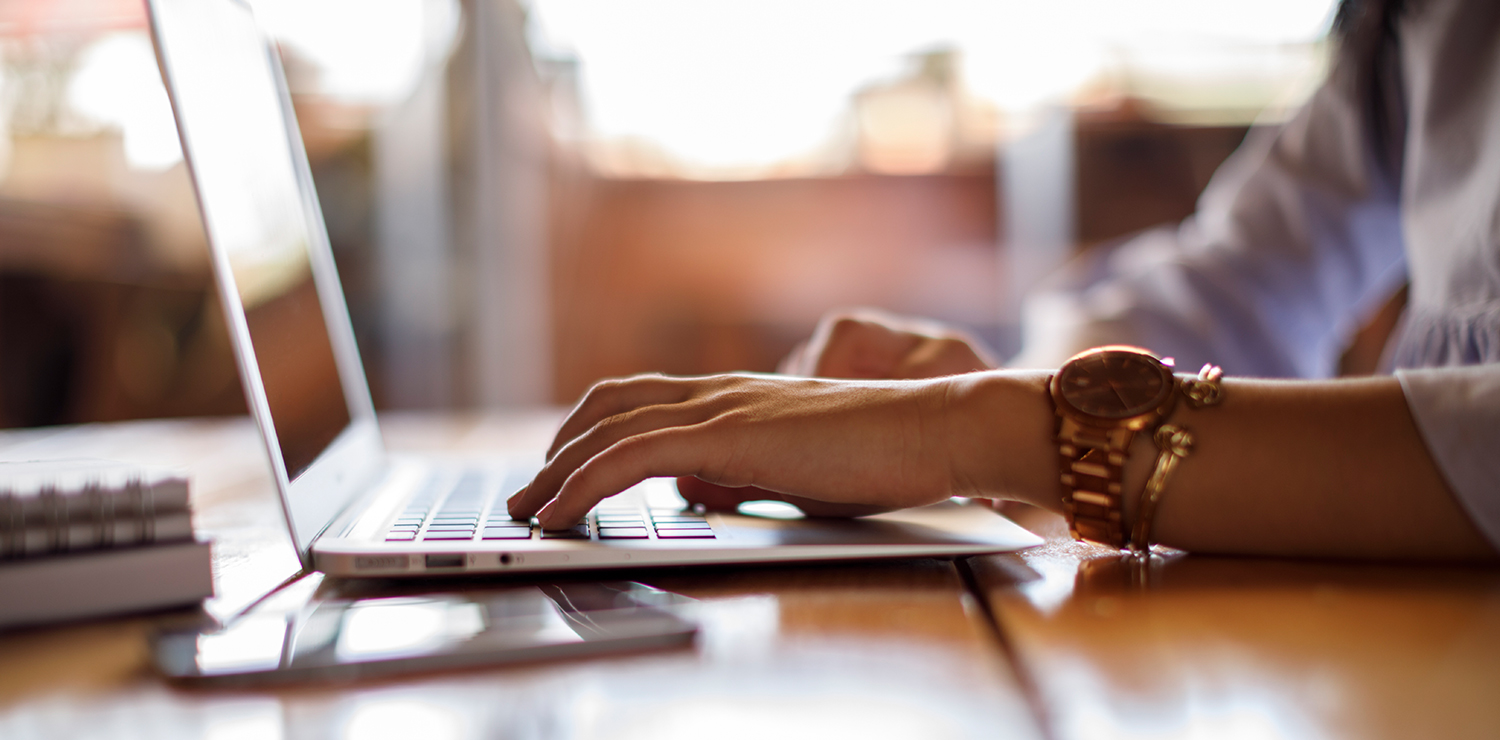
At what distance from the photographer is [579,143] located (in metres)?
3.51

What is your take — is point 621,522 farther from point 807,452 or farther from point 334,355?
point 334,355

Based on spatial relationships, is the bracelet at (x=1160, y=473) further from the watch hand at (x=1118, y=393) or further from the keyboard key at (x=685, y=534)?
the keyboard key at (x=685, y=534)

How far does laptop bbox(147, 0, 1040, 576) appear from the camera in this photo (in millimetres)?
381

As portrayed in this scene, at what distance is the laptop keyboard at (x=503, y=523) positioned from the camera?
415mm

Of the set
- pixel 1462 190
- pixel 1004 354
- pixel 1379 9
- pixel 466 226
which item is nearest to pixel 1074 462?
pixel 1462 190

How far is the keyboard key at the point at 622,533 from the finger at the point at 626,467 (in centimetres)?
2

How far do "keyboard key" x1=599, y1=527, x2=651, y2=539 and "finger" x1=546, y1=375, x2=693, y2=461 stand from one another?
3.0 inches

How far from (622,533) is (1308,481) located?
34 cm

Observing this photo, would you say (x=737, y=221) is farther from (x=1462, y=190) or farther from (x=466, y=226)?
(x=1462, y=190)

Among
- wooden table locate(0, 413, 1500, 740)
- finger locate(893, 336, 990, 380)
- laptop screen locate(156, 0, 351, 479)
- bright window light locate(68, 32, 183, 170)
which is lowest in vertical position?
wooden table locate(0, 413, 1500, 740)

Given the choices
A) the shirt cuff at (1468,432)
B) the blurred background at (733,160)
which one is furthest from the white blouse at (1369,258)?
the blurred background at (733,160)

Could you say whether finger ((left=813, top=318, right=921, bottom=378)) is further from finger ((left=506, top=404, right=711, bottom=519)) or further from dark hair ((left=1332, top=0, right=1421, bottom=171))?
dark hair ((left=1332, top=0, right=1421, bottom=171))

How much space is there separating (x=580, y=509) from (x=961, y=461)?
20cm

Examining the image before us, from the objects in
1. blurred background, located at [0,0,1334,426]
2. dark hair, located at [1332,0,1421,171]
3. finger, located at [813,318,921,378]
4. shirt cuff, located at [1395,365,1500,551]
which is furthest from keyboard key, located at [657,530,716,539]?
blurred background, located at [0,0,1334,426]
